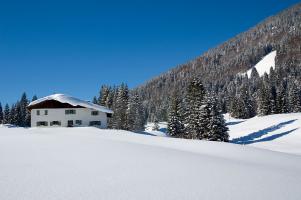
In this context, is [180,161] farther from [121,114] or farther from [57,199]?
[121,114]

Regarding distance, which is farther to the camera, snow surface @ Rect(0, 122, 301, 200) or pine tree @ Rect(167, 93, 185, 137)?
pine tree @ Rect(167, 93, 185, 137)

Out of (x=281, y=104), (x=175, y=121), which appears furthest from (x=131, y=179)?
(x=281, y=104)

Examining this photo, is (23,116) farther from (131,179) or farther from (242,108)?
(131,179)

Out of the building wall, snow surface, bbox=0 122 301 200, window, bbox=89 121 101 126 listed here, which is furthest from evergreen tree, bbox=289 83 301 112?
snow surface, bbox=0 122 301 200

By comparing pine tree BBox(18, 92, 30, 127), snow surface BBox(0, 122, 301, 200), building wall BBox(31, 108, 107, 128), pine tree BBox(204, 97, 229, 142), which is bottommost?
snow surface BBox(0, 122, 301, 200)

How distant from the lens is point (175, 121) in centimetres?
6353

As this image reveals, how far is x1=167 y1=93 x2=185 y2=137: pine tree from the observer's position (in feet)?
206

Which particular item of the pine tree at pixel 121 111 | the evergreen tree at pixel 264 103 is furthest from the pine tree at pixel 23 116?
the evergreen tree at pixel 264 103

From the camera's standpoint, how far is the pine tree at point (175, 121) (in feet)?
206

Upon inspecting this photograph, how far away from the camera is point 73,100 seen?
59.3 metres

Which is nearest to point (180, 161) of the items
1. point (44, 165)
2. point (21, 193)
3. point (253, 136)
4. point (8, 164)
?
point (44, 165)

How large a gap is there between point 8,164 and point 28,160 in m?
1.27

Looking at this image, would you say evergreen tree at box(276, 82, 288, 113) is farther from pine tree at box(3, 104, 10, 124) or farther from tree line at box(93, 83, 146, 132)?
pine tree at box(3, 104, 10, 124)

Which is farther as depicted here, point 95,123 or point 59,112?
point 95,123
